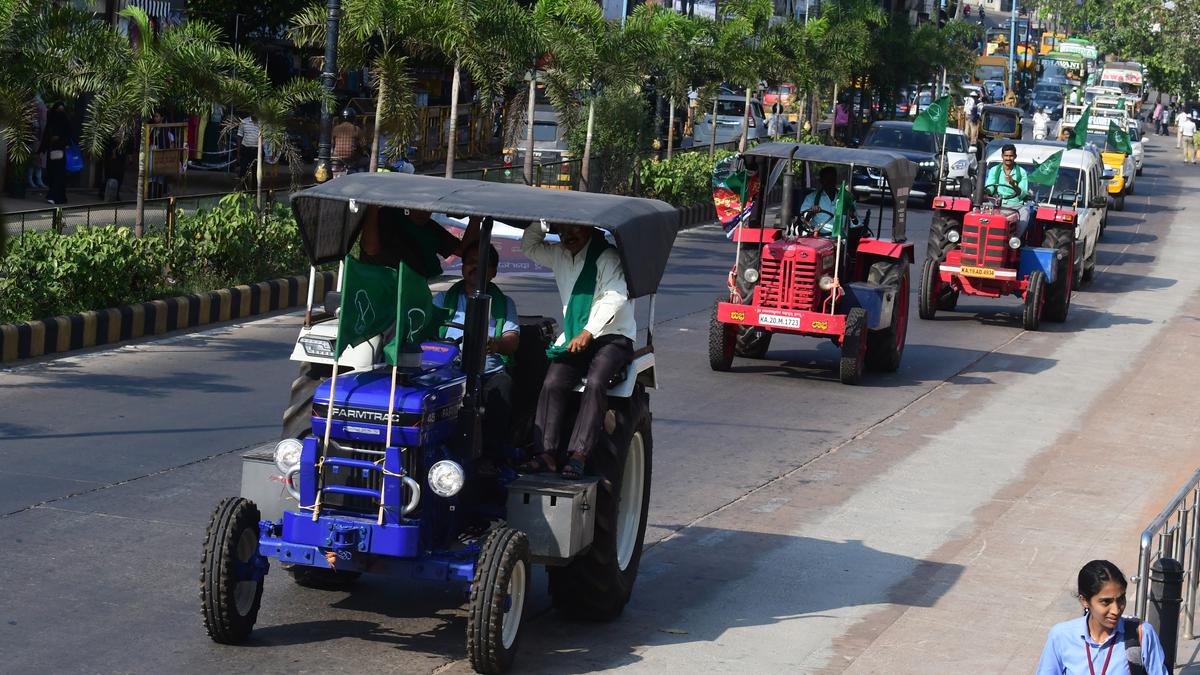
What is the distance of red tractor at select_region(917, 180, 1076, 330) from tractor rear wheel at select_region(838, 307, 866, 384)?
15.3ft

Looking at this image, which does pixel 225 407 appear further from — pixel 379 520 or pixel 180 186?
pixel 180 186

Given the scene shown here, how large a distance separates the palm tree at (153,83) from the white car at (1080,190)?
11284 mm

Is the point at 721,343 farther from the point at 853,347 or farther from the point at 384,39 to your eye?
A: the point at 384,39

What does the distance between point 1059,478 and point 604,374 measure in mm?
5963

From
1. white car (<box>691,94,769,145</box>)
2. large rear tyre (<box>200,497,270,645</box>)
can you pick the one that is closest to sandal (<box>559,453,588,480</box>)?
large rear tyre (<box>200,497,270,645</box>)

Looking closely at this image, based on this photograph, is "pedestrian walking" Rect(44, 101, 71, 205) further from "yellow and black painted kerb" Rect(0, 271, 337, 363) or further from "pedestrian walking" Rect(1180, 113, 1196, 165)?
"pedestrian walking" Rect(1180, 113, 1196, 165)

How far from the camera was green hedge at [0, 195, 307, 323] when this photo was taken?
48.8ft

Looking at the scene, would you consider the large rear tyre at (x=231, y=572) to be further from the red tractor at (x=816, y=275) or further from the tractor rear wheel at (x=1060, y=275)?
the tractor rear wheel at (x=1060, y=275)

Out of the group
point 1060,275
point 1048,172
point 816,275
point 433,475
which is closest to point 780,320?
point 816,275

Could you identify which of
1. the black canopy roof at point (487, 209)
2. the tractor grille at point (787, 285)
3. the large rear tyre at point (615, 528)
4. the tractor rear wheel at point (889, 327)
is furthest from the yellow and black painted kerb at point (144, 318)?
the large rear tyre at point (615, 528)

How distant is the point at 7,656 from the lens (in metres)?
7.23

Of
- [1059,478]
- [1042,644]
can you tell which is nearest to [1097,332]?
[1059,478]

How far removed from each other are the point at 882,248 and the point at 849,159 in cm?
133

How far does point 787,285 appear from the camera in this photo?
→ 52.0 ft
